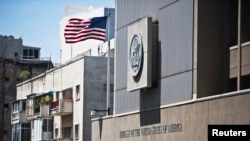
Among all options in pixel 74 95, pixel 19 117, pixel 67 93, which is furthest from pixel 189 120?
pixel 19 117

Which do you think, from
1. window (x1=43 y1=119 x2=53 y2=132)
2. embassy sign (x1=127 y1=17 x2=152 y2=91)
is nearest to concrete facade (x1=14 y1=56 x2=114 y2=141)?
window (x1=43 y1=119 x2=53 y2=132)

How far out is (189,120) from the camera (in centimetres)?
3634

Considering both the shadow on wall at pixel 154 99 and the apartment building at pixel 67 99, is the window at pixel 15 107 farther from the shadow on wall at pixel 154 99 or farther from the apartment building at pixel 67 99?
the shadow on wall at pixel 154 99

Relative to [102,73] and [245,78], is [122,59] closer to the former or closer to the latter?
[245,78]

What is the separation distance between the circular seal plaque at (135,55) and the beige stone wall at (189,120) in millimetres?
2563

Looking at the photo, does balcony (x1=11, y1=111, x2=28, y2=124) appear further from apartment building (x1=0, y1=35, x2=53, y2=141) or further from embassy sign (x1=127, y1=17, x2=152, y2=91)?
embassy sign (x1=127, y1=17, x2=152, y2=91)

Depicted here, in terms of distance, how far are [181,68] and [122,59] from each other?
9.15 metres

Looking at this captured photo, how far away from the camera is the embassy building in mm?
34875

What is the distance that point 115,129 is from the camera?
4775cm

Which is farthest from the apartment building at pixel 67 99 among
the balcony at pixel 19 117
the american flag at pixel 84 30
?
the american flag at pixel 84 30

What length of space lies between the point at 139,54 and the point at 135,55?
690 mm

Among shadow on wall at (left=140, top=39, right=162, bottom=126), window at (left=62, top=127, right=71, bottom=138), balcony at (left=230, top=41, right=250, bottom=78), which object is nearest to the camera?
balcony at (left=230, top=41, right=250, bottom=78)

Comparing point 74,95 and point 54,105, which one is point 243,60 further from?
point 54,105

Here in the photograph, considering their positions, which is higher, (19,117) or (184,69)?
(184,69)
